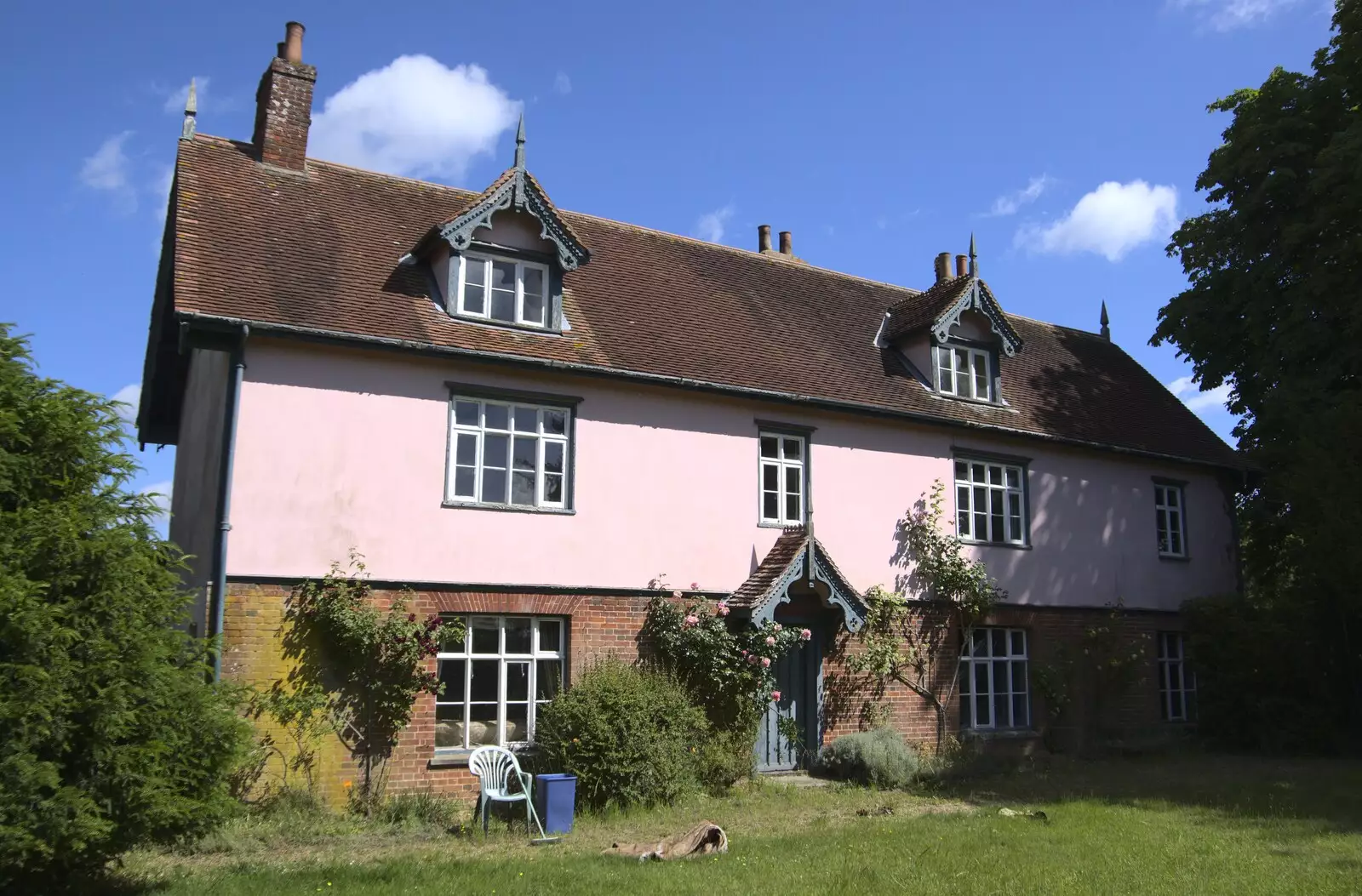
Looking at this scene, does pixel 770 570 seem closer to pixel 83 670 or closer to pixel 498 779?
pixel 498 779

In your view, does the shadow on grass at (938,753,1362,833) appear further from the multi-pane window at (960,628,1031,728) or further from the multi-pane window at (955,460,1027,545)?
the multi-pane window at (955,460,1027,545)

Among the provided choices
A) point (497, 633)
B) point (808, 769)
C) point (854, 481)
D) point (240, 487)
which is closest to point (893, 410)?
point (854, 481)

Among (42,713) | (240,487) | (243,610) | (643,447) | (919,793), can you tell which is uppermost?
(643,447)

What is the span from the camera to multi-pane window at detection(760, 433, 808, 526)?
1712 cm

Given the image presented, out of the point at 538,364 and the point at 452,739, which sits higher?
the point at 538,364

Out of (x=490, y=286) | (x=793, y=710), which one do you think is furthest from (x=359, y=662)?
(x=793, y=710)

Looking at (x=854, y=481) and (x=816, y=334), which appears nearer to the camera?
(x=854, y=481)

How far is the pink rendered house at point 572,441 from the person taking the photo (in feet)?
44.9

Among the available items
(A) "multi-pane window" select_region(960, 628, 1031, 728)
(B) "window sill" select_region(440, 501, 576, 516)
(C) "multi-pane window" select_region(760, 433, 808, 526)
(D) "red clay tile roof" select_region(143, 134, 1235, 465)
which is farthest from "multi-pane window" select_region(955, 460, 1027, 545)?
(B) "window sill" select_region(440, 501, 576, 516)

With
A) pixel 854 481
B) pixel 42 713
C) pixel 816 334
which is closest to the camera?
pixel 42 713

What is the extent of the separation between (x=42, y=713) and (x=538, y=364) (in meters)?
8.19

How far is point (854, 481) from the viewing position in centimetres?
1784

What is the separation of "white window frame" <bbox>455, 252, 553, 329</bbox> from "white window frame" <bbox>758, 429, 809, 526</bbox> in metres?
3.85

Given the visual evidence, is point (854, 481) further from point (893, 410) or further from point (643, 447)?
point (643, 447)
